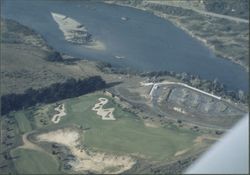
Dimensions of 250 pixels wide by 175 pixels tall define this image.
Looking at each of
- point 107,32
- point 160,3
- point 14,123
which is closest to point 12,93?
point 14,123

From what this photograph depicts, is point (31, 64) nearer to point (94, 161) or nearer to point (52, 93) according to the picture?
point (52, 93)

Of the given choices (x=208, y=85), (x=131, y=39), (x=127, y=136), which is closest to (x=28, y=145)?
(x=127, y=136)

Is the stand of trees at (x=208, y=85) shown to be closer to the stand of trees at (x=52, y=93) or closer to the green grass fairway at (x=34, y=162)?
the stand of trees at (x=52, y=93)

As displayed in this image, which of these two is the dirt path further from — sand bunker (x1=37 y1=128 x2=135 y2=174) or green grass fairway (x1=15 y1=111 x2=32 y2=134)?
green grass fairway (x1=15 y1=111 x2=32 y2=134)

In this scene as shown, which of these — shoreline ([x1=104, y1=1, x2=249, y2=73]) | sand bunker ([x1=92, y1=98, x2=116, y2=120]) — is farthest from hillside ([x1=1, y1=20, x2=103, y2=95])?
shoreline ([x1=104, y1=1, x2=249, y2=73])

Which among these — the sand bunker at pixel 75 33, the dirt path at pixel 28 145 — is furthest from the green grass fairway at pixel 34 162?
the sand bunker at pixel 75 33
